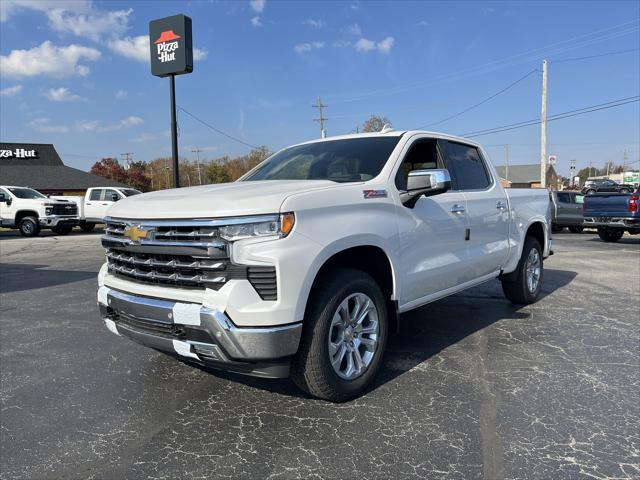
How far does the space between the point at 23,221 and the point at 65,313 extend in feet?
60.8

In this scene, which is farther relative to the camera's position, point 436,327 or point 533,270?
point 533,270

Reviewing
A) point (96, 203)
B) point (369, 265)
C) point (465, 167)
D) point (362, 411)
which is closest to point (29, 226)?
point (96, 203)

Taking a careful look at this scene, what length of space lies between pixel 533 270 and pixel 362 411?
387cm

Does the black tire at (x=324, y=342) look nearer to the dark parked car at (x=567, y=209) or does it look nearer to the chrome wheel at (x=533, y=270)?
the chrome wheel at (x=533, y=270)

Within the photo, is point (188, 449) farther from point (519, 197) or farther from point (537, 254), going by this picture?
point (537, 254)

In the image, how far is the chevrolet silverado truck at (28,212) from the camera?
70.8 ft

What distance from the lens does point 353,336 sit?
3.49 metres

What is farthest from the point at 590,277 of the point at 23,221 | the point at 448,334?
the point at 23,221

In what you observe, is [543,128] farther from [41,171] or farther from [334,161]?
[41,171]

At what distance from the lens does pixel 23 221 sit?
861 inches

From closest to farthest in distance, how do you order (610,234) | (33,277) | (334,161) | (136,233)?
(136,233)
(334,161)
(33,277)
(610,234)

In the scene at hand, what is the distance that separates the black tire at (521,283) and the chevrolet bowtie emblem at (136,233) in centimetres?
423

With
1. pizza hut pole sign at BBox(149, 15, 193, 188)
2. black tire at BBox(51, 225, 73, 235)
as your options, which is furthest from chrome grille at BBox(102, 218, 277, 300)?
black tire at BBox(51, 225, 73, 235)

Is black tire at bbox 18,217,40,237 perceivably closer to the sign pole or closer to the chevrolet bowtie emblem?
the sign pole
